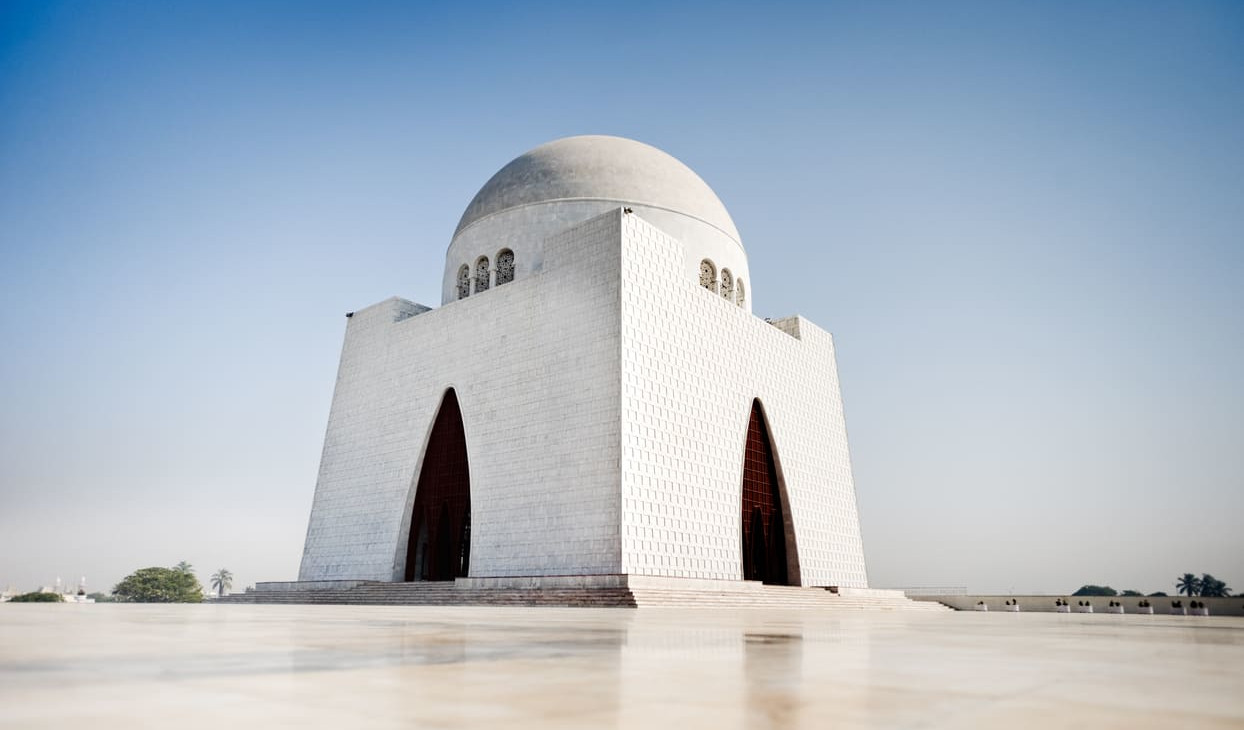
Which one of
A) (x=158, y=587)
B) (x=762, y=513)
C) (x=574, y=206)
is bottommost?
(x=158, y=587)

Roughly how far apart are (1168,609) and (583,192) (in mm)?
15532

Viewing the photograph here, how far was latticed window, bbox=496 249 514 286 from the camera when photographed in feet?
64.4

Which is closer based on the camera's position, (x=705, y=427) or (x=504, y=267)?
(x=705, y=427)

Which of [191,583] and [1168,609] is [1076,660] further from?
[191,583]

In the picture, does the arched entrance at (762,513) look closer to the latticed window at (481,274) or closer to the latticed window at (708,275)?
the latticed window at (708,275)

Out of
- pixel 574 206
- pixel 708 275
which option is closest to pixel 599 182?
pixel 574 206

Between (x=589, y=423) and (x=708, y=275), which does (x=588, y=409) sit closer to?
(x=589, y=423)

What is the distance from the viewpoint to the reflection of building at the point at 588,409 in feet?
49.3

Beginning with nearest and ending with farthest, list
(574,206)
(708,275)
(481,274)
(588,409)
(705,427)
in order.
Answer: (588,409) < (705,427) < (574,206) < (708,275) < (481,274)

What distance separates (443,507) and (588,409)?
500 cm

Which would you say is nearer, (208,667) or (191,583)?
(208,667)

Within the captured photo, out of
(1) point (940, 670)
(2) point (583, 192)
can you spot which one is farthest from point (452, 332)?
(1) point (940, 670)

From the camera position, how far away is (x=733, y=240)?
21.3m

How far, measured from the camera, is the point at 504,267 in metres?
19.8
